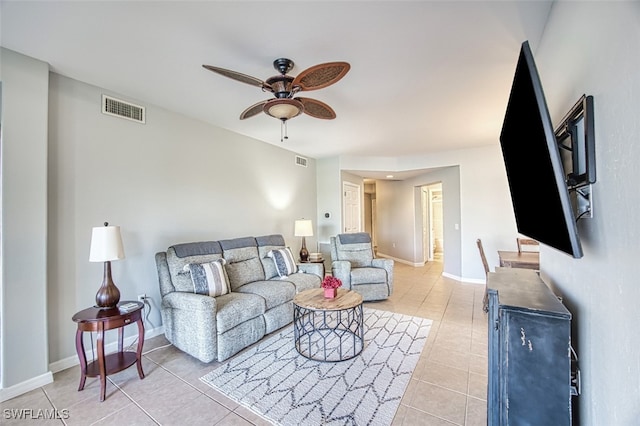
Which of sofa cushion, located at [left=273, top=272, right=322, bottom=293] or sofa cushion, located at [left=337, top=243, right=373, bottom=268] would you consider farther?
sofa cushion, located at [left=337, top=243, right=373, bottom=268]

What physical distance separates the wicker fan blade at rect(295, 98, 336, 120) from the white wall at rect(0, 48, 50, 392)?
218 cm

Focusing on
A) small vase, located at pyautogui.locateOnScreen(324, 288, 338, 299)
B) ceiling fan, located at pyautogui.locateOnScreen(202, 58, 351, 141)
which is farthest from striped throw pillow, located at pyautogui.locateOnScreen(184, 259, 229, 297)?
ceiling fan, located at pyautogui.locateOnScreen(202, 58, 351, 141)

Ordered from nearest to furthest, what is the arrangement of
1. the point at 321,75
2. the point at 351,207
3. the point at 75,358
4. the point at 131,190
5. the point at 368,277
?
the point at 321,75
the point at 75,358
the point at 131,190
the point at 368,277
the point at 351,207

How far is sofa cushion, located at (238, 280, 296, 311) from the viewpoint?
10.1 feet

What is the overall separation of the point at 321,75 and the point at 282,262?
8.52ft

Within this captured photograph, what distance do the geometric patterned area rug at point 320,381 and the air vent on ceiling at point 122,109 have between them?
2.72m

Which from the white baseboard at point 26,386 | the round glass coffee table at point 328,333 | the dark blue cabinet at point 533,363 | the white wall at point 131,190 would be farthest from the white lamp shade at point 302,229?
the dark blue cabinet at point 533,363

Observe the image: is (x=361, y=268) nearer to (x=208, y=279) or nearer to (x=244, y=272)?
(x=244, y=272)

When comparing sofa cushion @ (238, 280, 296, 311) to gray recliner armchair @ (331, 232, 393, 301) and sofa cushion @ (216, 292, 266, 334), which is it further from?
gray recliner armchair @ (331, 232, 393, 301)

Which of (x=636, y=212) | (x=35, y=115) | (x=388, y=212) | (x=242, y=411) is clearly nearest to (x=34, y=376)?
(x=242, y=411)

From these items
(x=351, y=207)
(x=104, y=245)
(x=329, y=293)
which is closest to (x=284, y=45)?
(x=104, y=245)

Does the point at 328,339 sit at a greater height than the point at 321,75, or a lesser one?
lesser

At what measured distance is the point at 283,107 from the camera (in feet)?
7.29

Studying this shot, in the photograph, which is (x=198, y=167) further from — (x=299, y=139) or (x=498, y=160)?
(x=498, y=160)
